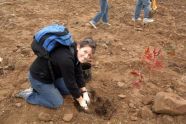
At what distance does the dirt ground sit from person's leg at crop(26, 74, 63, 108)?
0.24 feet

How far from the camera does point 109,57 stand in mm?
5242

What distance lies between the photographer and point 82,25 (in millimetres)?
6500

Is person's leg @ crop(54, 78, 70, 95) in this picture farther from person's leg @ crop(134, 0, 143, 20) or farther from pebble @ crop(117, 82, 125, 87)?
person's leg @ crop(134, 0, 143, 20)

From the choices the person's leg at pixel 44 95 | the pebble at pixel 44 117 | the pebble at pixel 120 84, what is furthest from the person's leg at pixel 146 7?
the pebble at pixel 44 117

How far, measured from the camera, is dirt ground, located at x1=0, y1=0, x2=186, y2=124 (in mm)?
3893

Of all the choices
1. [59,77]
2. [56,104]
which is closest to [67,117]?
[56,104]

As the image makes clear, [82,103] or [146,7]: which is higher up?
[146,7]

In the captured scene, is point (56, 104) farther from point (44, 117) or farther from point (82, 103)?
point (82, 103)

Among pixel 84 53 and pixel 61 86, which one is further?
pixel 61 86

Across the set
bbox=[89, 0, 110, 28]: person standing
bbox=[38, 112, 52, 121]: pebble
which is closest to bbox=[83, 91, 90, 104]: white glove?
bbox=[38, 112, 52, 121]: pebble

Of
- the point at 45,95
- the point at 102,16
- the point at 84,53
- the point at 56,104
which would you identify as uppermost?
the point at 84,53

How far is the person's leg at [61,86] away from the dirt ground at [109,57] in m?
0.11

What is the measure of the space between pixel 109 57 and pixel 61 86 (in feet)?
4.47

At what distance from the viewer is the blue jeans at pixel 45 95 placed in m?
3.82
